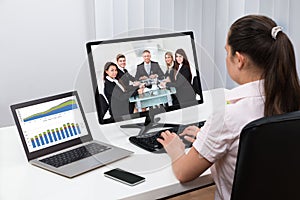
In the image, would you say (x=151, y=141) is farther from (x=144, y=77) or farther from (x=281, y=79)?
(x=281, y=79)

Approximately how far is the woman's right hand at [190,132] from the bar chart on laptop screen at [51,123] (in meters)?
0.37

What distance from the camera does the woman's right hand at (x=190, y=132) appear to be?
1807 mm

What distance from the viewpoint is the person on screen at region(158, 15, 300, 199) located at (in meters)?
1.42

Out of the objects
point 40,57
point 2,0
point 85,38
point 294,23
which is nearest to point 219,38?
point 294,23

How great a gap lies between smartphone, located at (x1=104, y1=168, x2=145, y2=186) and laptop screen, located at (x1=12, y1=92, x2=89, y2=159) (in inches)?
10.7

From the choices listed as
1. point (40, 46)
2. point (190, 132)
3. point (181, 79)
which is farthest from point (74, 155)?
point (40, 46)

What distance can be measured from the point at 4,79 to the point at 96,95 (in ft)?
4.09

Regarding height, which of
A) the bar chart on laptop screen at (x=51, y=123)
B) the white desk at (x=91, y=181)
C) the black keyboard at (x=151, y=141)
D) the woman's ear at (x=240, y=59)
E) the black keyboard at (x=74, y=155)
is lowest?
the white desk at (x=91, y=181)

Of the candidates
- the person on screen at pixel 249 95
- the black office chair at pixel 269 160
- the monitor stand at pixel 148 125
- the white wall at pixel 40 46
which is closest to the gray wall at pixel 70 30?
the white wall at pixel 40 46

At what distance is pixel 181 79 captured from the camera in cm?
198

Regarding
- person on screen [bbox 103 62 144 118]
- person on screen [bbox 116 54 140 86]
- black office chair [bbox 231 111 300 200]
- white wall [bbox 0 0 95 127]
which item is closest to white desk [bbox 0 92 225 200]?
person on screen [bbox 103 62 144 118]

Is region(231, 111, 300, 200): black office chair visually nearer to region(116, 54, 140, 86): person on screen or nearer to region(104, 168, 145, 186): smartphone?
region(104, 168, 145, 186): smartphone

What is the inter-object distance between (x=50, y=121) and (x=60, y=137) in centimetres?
7

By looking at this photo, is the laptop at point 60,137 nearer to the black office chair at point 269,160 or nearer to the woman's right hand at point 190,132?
the woman's right hand at point 190,132
